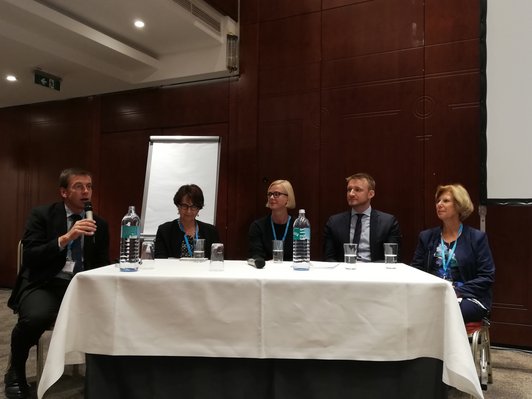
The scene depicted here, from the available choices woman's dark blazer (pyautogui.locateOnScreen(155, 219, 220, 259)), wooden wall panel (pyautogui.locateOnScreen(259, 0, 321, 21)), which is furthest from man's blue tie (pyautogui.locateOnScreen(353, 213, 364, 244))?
wooden wall panel (pyautogui.locateOnScreen(259, 0, 321, 21))

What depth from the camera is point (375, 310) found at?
1.59 m

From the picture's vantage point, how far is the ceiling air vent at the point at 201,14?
3.59 metres

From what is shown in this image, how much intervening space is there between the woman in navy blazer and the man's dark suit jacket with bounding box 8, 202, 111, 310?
2.09 m

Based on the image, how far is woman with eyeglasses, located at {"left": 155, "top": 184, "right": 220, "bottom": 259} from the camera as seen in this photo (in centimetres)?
262

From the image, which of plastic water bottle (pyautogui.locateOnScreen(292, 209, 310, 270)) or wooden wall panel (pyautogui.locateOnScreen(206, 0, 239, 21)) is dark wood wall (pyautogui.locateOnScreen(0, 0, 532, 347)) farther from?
plastic water bottle (pyautogui.locateOnScreen(292, 209, 310, 270))

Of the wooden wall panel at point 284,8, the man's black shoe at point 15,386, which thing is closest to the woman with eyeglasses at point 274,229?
the man's black shoe at point 15,386

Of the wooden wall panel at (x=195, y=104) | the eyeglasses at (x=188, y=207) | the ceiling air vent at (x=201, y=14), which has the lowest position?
the eyeglasses at (x=188, y=207)

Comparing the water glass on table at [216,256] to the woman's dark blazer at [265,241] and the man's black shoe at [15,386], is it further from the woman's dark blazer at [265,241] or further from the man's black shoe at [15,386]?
the man's black shoe at [15,386]

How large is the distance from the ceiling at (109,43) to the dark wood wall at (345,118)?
260 mm

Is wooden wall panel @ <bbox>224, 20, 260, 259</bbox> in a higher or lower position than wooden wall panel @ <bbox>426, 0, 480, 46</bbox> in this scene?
lower

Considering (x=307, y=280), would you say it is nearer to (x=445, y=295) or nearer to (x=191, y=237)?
(x=445, y=295)

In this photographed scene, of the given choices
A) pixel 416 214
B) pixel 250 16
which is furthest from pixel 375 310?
pixel 250 16

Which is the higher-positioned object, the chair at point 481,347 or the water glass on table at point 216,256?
the water glass on table at point 216,256

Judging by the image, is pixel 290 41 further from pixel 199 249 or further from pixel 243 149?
pixel 199 249
